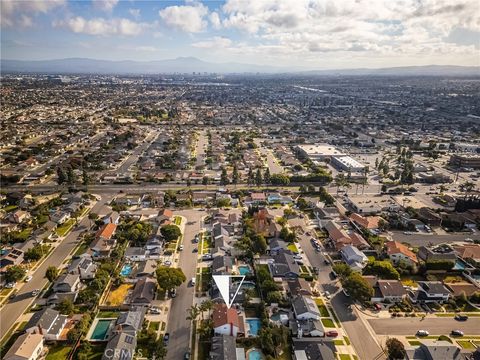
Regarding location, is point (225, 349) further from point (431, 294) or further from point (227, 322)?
point (431, 294)

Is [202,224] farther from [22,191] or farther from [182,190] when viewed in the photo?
[22,191]

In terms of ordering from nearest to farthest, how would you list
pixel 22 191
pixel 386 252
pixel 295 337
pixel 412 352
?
pixel 412 352 < pixel 295 337 < pixel 386 252 < pixel 22 191

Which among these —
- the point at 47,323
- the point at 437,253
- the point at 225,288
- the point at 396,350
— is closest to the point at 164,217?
the point at 225,288

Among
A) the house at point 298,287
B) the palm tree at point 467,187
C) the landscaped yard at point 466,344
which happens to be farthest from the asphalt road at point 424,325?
the palm tree at point 467,187

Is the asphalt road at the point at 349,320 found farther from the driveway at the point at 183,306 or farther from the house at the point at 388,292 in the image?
the driveway at the point at 183,306

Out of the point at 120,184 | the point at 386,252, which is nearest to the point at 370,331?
the point at 386,252

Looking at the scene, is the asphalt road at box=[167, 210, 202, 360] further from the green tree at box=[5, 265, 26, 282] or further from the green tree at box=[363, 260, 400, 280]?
the green tree at box=[363, 260, 400, 280]

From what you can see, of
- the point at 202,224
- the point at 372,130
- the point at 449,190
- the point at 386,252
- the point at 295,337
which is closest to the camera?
the point at 295,337
